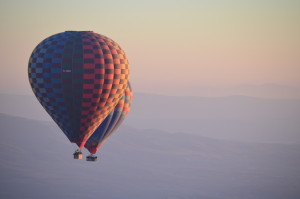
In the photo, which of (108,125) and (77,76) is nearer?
(77,76)

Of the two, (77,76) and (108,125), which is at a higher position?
(77,76)

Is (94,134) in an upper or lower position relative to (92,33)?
lower

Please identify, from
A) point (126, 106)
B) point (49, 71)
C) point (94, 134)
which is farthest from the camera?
point (126, 106)

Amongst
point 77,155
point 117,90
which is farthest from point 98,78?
point 77,155

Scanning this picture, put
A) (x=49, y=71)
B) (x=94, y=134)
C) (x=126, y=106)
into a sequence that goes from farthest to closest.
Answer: (x=126, y=106) → (x=94, y=134) → (x=49, y=71)

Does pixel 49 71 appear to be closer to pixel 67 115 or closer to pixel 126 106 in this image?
pixel 67 115
